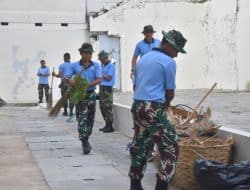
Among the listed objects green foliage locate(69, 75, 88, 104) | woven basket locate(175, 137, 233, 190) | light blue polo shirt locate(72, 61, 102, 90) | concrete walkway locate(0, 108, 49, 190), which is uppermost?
light blue polo shirt locate(72, 61, 102, 90)

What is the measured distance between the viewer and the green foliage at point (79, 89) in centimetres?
875

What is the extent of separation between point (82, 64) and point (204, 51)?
15674 mm

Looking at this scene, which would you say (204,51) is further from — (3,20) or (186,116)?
(186,116)

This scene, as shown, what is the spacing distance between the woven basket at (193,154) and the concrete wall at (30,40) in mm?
17397

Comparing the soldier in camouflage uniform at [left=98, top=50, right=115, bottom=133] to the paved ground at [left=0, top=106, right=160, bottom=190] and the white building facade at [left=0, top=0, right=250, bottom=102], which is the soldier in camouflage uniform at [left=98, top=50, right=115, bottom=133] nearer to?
the paved ground at [left=0, top=106, right=160, bottom=190]

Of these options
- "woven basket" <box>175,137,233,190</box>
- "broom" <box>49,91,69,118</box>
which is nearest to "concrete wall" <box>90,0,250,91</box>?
"broom" <box>49,91,69,118</box>

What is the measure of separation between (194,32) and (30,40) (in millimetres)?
6887

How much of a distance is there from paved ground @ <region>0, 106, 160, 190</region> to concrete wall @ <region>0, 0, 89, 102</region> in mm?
10463

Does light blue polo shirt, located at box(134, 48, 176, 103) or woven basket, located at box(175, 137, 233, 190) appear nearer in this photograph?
light blue polo shirt, located at box(134, 48, 176, 103)

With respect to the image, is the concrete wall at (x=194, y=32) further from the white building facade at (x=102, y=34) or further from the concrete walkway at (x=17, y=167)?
the concrete walkway at (x=17, y=167)

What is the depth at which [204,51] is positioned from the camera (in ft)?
79.5

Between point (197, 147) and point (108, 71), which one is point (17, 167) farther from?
point (108, 71)

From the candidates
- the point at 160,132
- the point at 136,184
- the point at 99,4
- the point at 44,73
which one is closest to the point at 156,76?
the point at 160,132

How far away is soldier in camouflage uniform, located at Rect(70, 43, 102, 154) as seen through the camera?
8898 mm
